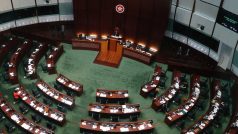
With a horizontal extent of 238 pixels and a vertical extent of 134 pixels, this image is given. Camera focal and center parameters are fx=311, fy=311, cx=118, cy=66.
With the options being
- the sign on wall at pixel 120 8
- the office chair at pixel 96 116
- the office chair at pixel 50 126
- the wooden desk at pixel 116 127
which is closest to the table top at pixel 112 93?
the office chair at pixel 96 116

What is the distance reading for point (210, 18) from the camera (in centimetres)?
2139

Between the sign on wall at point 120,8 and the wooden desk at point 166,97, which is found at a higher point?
the sign on wall at point 120,8

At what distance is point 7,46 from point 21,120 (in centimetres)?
794

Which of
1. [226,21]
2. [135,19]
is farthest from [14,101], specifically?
[226,21]

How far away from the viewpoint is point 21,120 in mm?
17281

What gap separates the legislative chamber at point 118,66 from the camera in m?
18.2

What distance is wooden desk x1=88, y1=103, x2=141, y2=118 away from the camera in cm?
1841

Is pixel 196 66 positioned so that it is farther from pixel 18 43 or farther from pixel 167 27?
pixel 18 43

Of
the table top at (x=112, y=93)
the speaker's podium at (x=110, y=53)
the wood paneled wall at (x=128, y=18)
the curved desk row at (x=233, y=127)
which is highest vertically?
the wood paneled wall at (x=128, y=18)

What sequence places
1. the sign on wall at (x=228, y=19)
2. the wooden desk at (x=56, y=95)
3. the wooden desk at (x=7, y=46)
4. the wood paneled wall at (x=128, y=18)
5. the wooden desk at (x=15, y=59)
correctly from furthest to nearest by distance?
the wood paneled wall at (x=128, y=18)
the wooden desk at (x=7, y=46)
the wooden desk at (x=15, y=59)
the sign on wall at (x=228, y=19)
the wooden desk at (x=56, y=95)

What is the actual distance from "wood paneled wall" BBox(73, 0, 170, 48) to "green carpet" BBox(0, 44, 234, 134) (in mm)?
2085

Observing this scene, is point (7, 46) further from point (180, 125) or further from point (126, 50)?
point (180, 125)

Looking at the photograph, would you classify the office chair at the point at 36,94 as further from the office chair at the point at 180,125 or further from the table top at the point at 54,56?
the office chair at the point at 180,125

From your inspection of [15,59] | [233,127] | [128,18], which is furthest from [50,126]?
[128,18]
